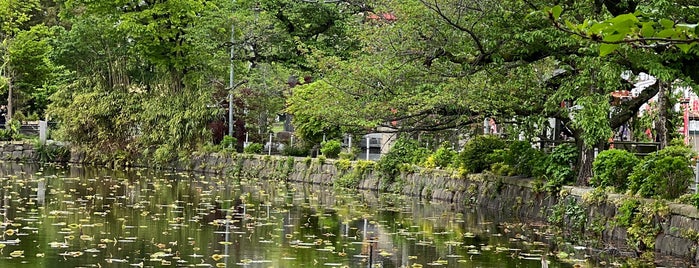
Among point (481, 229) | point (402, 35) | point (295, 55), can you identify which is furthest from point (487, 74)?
point (295, 55)

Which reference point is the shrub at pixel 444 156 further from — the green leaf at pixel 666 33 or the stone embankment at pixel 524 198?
the green leaf at pixel 666 33

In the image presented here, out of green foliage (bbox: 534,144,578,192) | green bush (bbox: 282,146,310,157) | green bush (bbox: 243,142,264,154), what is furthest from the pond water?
green bush (bbox: 243,142,264,154)

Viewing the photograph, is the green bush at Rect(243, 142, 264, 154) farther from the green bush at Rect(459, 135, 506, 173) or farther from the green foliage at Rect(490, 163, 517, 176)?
the green foliage at Rect(490, 163, 517, 176)

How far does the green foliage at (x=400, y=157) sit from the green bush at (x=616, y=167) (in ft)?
36.6

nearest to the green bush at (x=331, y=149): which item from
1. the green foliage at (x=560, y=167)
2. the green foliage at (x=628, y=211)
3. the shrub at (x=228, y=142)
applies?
the shrub at (x=228, y=142)

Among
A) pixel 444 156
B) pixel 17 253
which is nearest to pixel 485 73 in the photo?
pixel 444 156

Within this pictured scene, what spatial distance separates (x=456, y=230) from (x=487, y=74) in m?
3.95

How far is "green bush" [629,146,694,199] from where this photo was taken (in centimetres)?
1741

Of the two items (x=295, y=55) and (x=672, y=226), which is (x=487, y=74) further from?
(x=295, y=55)

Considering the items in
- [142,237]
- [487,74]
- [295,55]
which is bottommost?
[142,237]

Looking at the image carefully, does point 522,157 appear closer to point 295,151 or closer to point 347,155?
point 347,155

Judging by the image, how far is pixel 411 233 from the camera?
62.8 feet

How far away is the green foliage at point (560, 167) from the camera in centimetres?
2192

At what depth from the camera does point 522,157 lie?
2467cm
